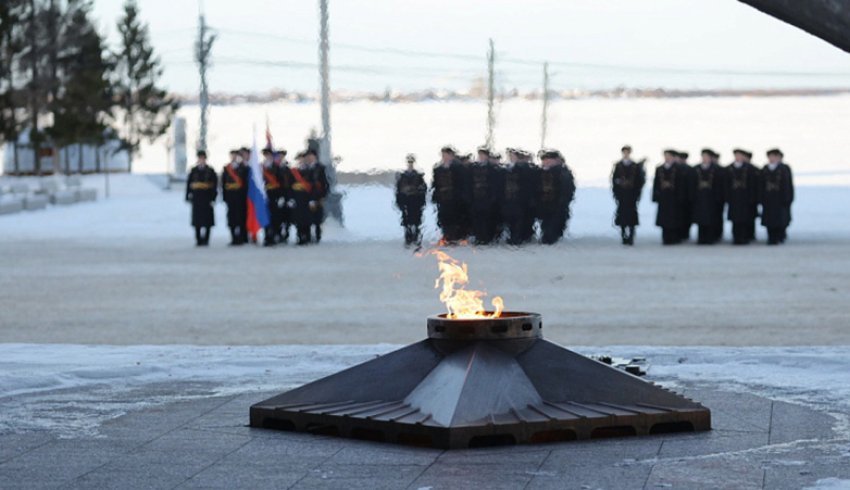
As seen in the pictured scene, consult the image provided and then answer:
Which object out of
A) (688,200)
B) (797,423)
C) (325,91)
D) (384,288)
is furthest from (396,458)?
(325,91)

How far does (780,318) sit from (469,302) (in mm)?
6324

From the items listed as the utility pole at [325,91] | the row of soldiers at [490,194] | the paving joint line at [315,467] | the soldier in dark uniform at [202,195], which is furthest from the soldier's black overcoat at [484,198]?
the paving joint line at [315,467]

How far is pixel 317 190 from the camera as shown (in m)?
25.2

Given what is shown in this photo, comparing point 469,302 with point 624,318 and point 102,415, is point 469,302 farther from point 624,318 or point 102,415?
point 624,318

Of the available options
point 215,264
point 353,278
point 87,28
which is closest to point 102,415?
point 353,278

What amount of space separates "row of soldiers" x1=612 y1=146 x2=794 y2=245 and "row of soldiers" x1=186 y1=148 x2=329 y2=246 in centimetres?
442

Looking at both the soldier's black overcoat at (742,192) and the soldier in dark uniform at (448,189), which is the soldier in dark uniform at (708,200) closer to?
the soldier's black overcoat at (742,192)

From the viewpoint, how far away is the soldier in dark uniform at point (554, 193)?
1016 inches

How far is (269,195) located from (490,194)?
10.9ft

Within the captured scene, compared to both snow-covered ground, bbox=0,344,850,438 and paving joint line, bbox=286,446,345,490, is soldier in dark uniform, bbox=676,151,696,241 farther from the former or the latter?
paving joint line, bbox=286,446,345,490

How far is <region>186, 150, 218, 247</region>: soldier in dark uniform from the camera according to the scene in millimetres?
25031

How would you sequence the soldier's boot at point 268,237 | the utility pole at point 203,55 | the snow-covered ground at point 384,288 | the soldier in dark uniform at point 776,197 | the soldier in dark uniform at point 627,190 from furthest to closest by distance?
the utility pole at point 203,55, the soldier's boot at point 268,237, the soldier in dark uniform at point 627,190, the soldier in dark uniform at point 776,197, the snow-covered ground at point 384,288

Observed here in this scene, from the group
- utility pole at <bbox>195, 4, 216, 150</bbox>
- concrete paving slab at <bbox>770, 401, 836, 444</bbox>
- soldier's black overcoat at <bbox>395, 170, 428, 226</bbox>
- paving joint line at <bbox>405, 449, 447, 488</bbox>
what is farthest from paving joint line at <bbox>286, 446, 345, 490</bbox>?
utility pole at <bbox>195, 4, 216, 150</bbox>

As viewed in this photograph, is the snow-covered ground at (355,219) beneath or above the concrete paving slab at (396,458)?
beneath
